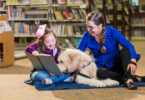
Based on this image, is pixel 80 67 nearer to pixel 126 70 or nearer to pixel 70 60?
pixel 70 60

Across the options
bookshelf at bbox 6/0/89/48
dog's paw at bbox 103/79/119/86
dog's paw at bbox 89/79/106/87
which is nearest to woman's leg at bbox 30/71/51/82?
dog's paw at bbox 89/79/106/87

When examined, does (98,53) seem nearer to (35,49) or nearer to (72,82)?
(72,82)

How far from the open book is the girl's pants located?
0.40m

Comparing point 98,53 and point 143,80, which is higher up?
point 98,53

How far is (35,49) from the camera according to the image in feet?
8.81

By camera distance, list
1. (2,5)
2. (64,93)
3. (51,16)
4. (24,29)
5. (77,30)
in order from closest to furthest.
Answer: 1. (64,93)
2. (77,30)
3. (51,16)
4. (24,29)
5. (2,5)

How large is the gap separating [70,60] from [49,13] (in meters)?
3.47

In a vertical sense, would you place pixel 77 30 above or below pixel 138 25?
above

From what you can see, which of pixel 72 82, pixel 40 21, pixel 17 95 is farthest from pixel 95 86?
pixel 40 21

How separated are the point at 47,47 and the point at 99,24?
21.5 inches

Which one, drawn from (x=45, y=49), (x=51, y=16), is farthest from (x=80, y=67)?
(x=51, y=16)

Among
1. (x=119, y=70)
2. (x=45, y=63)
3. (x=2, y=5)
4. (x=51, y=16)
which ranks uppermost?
(x=2, y=5)

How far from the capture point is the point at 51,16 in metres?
5.81

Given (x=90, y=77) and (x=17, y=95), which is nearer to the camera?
(x=17, y=95)
